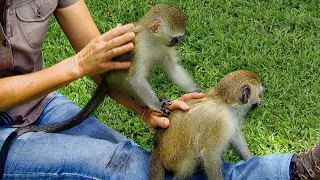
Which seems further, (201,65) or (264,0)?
(264,0)

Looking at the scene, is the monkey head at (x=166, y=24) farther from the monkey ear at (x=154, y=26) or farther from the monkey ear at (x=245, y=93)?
the monkey ear at (x=245, y=93)

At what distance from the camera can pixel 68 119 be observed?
3.11 meters

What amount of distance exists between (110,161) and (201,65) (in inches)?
79.0

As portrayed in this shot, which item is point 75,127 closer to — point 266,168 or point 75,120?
point 75,120

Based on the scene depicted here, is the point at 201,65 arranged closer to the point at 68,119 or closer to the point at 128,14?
the point at 128,14

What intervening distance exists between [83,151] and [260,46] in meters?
2.47

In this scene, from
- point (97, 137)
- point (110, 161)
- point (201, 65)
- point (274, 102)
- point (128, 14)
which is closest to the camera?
point (110, 161)

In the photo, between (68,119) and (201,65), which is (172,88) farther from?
(68,119)

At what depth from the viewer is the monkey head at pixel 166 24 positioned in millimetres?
3184

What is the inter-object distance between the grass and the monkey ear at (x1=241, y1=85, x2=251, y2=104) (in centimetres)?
77

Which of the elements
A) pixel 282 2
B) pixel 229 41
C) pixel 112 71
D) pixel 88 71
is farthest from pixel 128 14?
pixel 88 71

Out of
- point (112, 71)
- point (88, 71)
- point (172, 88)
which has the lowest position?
point (172, 88)

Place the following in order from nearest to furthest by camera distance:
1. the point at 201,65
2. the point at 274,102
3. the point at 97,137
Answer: the point at 97,137
the point at 274,102
the point at 201,65

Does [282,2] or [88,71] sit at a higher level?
[88,71]
